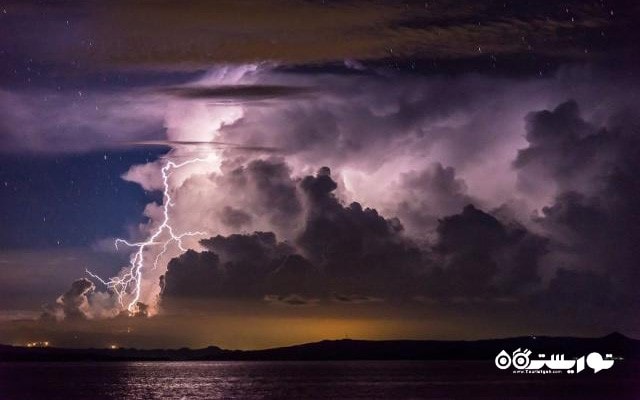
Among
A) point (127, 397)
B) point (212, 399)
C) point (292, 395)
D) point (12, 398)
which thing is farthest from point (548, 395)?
point (12, 398)

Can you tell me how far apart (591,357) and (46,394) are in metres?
104

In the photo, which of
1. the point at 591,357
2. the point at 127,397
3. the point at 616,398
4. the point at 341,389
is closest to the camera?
the point at 616,398

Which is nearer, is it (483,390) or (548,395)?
(548,395)

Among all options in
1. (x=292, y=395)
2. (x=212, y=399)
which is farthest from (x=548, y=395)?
(x=212, y=399)

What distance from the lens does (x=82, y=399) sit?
127m

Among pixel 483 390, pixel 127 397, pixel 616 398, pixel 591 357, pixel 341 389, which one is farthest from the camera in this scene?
pixel 591 357

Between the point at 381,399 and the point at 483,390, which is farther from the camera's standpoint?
the point at 483,390

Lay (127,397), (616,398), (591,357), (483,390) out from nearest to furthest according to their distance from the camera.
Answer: (616,398)
(127,397)
(483,390)
(591,357)

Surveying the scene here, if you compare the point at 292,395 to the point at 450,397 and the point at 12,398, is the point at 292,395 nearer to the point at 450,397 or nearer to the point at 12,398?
the point at 450,397

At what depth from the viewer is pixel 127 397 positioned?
130 meters

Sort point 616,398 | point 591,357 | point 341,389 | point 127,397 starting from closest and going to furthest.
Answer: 1. point 616,398
2. point 127,397
3. point 341,389
4. point 591,357

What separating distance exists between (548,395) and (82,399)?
54272mm

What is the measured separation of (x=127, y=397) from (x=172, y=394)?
9.23 meters

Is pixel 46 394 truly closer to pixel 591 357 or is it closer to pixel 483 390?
pixel 483 390
